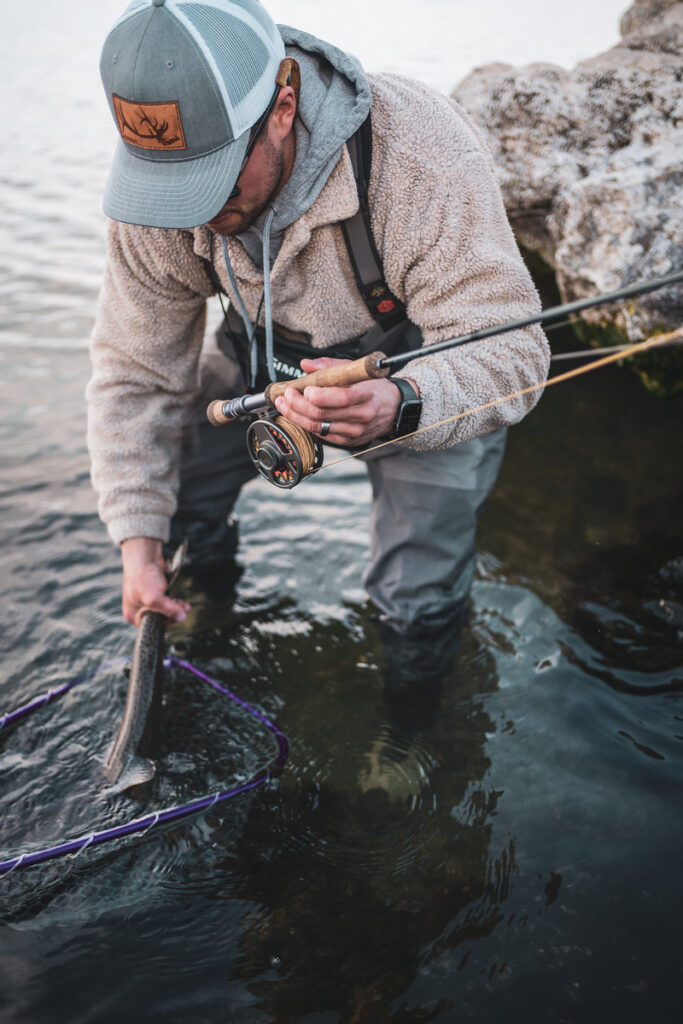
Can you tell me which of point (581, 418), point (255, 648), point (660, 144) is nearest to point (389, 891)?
point (255, 648)

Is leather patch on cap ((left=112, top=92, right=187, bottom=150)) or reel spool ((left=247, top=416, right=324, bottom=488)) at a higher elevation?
leather patch on cap ((left=112, top=92, right=187, bottom=150))

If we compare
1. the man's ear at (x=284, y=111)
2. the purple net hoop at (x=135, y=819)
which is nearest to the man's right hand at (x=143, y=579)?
the purple net hoop at (x=135, y=819)

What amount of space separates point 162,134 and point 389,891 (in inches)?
101

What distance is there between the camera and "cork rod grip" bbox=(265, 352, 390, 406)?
1943 mm

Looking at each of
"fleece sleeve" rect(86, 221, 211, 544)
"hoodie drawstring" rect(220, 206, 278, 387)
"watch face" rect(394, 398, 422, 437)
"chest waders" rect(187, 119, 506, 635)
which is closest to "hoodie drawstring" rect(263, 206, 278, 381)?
"hoodie drawstring" rect(220, 206, 278, 387)

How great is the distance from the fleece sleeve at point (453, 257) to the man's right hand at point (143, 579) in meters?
1.26

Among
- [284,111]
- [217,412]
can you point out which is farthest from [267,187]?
[217,412]

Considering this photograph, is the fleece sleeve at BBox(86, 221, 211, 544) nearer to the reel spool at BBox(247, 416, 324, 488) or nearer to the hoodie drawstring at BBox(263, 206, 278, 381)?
the hoodie drawstring at BBox(263, 206, 278, 381)

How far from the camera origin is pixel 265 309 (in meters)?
2.64

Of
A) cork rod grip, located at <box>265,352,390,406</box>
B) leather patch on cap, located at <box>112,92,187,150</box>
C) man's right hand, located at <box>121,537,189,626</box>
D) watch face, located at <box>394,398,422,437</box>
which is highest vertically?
leather patch on cap, located at <box>112,92,187,150</box>

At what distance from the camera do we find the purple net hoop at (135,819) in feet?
Result: 8.75

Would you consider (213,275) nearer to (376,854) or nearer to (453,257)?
(453,257)

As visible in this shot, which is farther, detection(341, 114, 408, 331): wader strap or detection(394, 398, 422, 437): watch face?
detection(341, 114, 408, 331): wader strap

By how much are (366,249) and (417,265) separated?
173mm
